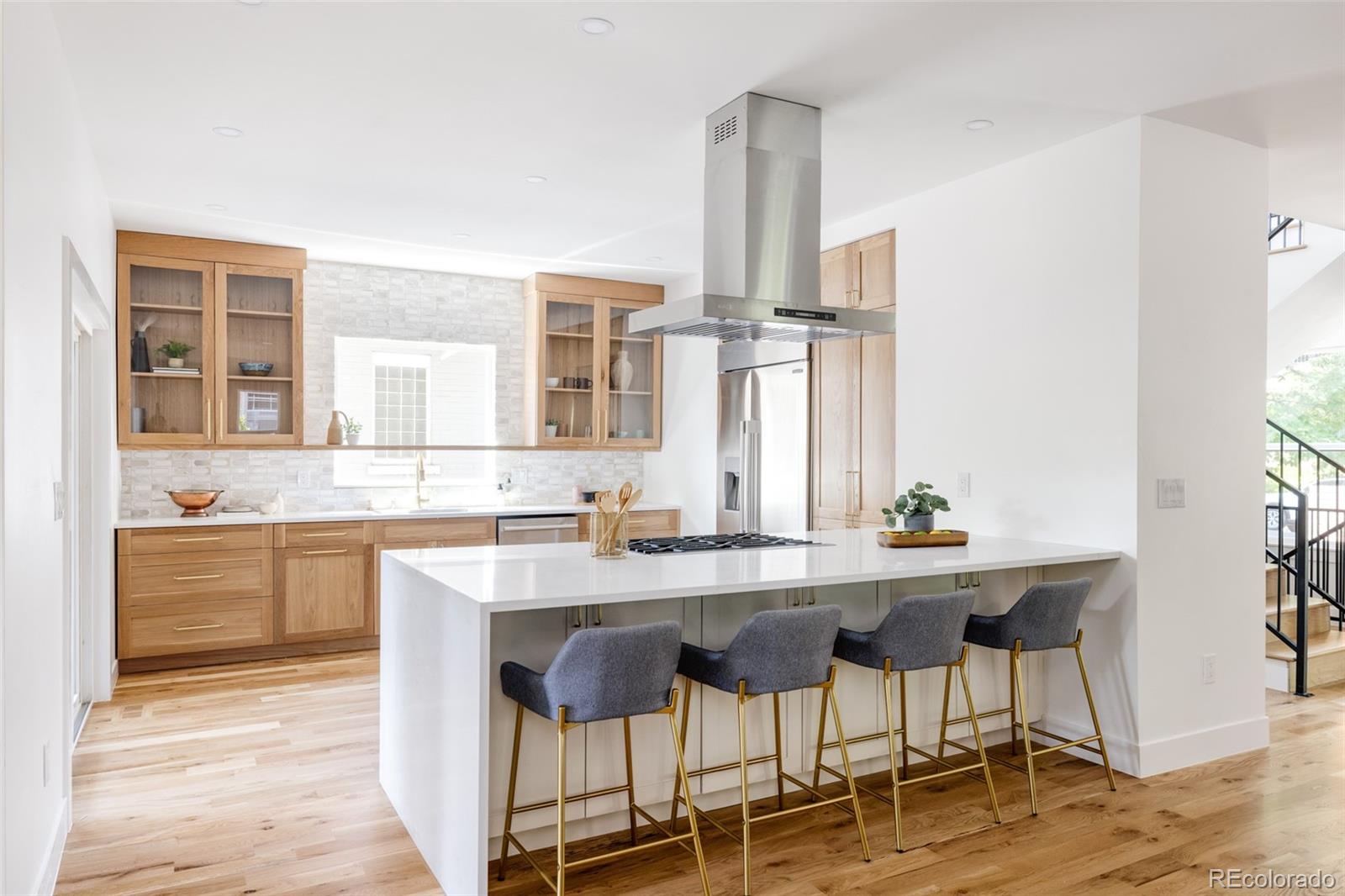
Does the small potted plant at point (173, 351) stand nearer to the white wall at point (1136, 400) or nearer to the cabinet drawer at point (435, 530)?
the cabinet drawer at point (435, 530)

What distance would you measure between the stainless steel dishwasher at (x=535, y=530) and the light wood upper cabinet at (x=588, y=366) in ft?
2.14

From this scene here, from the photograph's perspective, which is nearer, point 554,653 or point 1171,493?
point 554,653

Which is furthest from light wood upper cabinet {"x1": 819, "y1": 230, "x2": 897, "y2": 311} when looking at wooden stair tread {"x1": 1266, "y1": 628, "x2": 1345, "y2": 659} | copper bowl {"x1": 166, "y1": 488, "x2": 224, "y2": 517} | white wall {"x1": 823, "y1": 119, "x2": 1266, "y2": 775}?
copper bowl {"x1": 166, "y1": 488, "x2": 224, "y2": 517}

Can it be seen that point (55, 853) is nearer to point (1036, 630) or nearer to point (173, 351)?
point (1036, 630)

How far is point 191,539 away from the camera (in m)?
5.08

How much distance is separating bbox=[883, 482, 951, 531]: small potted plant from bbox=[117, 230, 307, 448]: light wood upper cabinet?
3.86 m

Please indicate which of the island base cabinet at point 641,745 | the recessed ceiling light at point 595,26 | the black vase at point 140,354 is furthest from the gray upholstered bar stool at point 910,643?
the black vase at point 140,354

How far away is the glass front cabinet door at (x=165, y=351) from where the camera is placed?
5.21 meters

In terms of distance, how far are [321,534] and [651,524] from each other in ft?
7.37

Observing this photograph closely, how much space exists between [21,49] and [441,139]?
5.18ft

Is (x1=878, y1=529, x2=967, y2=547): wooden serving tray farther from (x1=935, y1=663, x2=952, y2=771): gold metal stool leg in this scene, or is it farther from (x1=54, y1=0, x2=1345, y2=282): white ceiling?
(x1=54, y1=0, x2=1345, y2=282): white ceiling

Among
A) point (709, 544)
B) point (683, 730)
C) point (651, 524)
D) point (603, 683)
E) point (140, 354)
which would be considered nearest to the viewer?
point (603, 683)

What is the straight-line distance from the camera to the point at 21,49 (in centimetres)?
221

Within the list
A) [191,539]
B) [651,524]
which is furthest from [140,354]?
[651,524]
